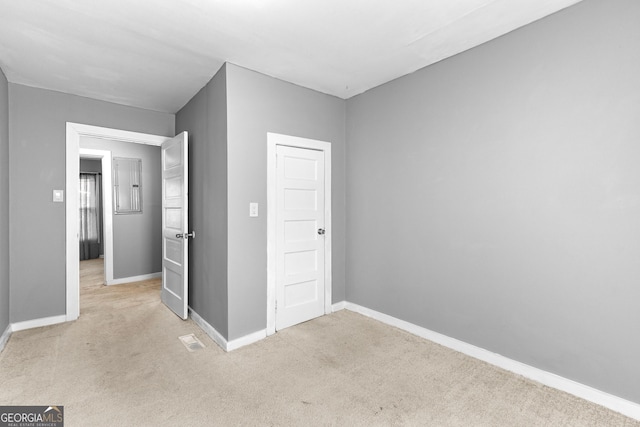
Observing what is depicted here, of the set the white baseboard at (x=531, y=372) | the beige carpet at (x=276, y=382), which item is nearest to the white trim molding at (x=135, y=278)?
the beige carpet at (x=276, y=382)

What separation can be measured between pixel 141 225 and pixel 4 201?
2.34 meters

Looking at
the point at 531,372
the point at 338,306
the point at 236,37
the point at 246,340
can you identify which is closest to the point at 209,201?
the point at 246,340

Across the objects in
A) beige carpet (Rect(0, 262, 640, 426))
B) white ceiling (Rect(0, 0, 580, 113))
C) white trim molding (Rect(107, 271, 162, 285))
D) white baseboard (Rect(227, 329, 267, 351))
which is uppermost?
white ceiling (Rect(0, 0, 580, 113))

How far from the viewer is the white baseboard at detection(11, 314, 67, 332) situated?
10.0ft

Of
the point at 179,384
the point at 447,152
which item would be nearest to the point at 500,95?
the point at 447,152

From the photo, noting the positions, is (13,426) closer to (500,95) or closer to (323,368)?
(323,368)

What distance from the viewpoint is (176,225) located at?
11.5 feet

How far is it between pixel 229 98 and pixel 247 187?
0.79m

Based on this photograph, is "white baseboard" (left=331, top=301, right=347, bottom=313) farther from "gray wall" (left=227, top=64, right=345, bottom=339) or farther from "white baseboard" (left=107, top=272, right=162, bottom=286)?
"white baseboard" (left=107, top=272, right=162, bottom=286)

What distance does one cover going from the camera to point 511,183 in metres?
2.30

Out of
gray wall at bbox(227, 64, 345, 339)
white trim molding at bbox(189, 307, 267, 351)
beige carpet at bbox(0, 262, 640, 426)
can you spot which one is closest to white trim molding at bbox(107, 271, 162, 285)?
beige carpet at bbox(0, 262, 640, 426)

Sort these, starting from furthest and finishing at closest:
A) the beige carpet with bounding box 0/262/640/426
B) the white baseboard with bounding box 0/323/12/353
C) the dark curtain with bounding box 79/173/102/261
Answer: the dark curtain with bounding box 79/173/102/261
the white baseboard with bounding box 0/323/12/353
the beige carpet with bounding box 0/262/640/426

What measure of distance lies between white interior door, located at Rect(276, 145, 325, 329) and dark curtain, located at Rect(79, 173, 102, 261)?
619 cm

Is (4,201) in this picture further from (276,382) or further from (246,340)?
(276,382)
